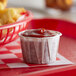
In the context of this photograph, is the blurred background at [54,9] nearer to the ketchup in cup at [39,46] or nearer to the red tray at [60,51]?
the red tray at [60,51]

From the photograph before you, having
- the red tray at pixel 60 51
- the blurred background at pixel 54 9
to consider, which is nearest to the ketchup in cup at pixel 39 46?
the red tray at pixel 60 51

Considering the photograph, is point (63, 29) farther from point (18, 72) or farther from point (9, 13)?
point (18, 72)

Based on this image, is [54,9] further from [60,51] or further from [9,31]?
[9,31]

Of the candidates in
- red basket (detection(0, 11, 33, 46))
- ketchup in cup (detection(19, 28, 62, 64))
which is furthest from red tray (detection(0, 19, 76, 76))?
red basket (detection(0, 11, 33, 46))

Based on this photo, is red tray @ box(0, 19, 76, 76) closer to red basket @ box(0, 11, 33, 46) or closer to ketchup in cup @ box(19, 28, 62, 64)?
ketchup in cup @ box(19, 28, 62, 64)

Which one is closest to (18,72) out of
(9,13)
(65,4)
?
(9,13)
